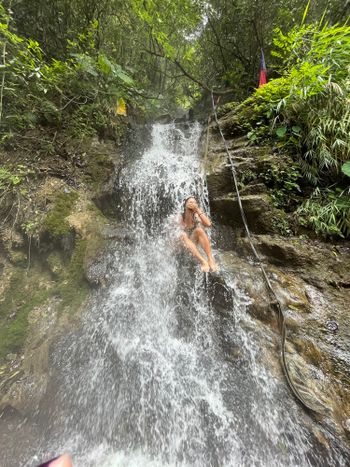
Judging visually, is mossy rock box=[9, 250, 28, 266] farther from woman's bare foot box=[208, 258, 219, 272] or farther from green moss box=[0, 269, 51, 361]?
woman's bare foot box=[208, 258, 219, 272]

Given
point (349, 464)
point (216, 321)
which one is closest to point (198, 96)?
point (216, 321)

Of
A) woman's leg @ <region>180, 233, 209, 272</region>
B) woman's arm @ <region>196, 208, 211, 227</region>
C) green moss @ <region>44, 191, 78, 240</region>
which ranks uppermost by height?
green moss @ <region>44, 191, 78, 240</region>

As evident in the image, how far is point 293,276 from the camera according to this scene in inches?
124

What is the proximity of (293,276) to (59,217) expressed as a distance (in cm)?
414

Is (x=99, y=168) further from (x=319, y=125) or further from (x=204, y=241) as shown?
(x=319, y=125)

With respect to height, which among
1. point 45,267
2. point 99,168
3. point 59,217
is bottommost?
point 45,267

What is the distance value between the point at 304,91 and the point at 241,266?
10.2 feet

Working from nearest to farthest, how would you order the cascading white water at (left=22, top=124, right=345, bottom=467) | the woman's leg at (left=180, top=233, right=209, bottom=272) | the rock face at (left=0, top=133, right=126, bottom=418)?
the cascading white water at (left=22, top=124, right=345, bottom=467)
the rock face at (left=0, top=133, right=126, bottom=418)
the woman's leg at (left=180, top=233, right=209, bottom=272)

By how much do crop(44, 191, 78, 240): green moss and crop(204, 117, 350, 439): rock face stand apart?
2.88 metres

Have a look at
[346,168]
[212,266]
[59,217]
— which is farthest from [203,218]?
[59,217]

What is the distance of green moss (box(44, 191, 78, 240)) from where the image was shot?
3.83m

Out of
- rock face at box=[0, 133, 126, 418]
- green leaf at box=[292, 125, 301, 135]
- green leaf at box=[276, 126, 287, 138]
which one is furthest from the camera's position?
green leaf at box=[276, 126, 287, 138]

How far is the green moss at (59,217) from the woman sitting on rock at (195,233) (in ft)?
7.24

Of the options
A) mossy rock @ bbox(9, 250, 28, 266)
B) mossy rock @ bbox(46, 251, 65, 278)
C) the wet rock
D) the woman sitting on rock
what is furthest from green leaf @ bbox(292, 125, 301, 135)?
mossy rock @ bbox(9, 250, 28, 266)
